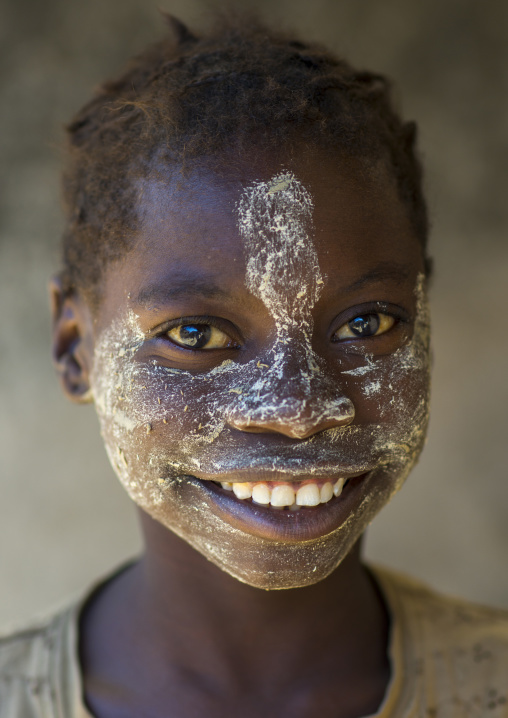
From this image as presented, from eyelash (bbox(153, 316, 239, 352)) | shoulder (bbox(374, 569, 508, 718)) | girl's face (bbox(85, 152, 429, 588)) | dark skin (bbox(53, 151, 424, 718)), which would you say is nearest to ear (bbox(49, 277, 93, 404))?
dark skin (bbox(53, 151, 424, 718))

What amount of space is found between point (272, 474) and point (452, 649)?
0.69 meters

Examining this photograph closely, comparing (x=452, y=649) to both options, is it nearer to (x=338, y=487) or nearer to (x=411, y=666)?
(x=411, y=666)

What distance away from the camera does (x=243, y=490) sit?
1267 mm

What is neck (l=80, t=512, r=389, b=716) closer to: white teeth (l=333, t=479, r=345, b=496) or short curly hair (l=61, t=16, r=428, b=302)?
white teeth (l=333, t=479, r=345, b=496)

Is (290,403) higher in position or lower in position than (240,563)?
higher

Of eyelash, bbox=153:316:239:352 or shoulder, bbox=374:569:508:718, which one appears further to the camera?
shoulder, bbox=374:569:508:718

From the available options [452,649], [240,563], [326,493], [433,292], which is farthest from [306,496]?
[433,292]

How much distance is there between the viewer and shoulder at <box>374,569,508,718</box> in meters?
1.49

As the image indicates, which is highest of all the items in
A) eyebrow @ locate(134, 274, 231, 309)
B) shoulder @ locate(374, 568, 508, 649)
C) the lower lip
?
eyebrow @ locate(134, 274, 231, 309)

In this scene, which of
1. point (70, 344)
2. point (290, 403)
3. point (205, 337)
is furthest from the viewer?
point (70, 344)

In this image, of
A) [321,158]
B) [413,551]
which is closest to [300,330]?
[321,158]

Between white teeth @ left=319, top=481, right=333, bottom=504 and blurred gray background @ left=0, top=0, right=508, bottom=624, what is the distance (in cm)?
160

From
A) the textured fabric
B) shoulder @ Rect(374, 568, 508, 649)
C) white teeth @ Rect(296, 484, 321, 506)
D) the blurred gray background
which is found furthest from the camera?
the blurred gray background

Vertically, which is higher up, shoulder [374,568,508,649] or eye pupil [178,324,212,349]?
eye pupil [178,324,212,349]
